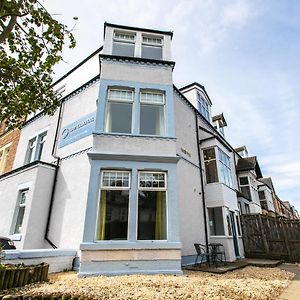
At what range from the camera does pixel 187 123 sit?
13.9 meters

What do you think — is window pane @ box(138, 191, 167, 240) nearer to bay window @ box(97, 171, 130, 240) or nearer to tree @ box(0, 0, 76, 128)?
bay window @ box(97, 171, 130, 240)

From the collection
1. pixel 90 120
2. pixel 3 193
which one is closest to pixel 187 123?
pixel 90 120

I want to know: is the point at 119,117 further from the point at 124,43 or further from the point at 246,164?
the point at 246,164

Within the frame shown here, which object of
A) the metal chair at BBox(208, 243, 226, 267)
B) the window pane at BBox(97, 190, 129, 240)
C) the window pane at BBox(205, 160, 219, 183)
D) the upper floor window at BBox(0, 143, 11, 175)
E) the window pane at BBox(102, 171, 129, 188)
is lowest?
the metal chair at BBox(208, 243, 226, 267)

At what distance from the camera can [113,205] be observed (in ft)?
28.2

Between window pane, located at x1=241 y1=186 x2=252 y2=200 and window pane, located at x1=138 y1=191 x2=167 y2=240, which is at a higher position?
window pane, located at x1=241 y1=186 x2=252 y2=200

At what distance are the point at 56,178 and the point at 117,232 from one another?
5179 millimetres

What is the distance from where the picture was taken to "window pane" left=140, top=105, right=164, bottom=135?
33.0ft

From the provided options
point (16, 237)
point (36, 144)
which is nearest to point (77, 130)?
point (36, 144)

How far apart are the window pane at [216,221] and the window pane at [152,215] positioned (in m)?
5.55

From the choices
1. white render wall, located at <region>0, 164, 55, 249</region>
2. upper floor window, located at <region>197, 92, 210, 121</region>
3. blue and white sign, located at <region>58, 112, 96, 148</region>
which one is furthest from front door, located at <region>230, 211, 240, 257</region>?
white render wall, located at <region>0, 164, 55, 249</region>

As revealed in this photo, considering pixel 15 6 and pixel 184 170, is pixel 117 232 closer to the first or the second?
pixel 184 170

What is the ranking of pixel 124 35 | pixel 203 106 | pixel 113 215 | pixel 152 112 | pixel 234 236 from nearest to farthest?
pixel 113 215 → pixel 152 112 → pixel 124 35 → pixel 234 236 → pixel 203 106

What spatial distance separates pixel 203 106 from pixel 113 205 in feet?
39.1
